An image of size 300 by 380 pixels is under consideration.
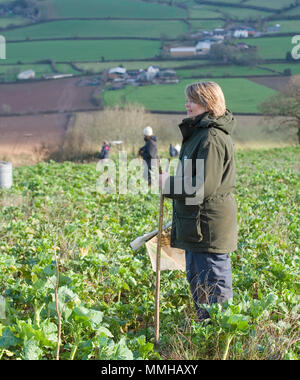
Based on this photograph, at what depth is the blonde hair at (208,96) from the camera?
3180 millimetres

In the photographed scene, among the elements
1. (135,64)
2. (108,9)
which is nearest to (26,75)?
(135,64)

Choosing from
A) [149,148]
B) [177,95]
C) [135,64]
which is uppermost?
[135,64]

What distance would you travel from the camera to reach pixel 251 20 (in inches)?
2270

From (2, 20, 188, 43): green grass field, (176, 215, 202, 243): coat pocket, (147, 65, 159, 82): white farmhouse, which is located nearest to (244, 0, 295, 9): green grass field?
(2, 20, 188, 43): green grass field

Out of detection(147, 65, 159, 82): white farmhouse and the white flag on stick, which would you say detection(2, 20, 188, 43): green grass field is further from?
the white flag on stick

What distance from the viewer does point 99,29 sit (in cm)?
5881

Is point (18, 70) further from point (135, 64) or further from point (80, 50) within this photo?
point (135, 64)

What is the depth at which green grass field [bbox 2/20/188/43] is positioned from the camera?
56.8 m

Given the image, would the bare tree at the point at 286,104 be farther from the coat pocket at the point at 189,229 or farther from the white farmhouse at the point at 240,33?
the coat pocket at the point at 189,229

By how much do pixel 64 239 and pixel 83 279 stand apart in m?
1.10

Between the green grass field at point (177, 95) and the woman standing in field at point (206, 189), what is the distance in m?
36.5

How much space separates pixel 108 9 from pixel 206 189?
6529 cm

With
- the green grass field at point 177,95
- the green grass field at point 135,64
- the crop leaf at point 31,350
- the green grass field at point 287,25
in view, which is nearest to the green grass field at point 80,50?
the green grass field at point 135,64
